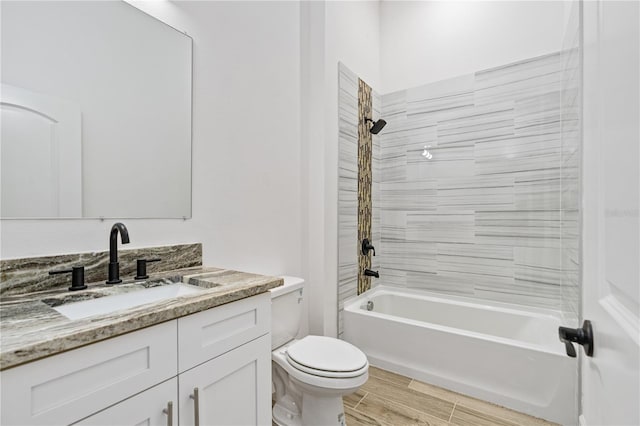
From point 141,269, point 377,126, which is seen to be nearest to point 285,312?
point 141,269

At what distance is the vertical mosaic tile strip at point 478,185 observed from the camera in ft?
7.59

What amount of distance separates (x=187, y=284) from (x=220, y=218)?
50cm

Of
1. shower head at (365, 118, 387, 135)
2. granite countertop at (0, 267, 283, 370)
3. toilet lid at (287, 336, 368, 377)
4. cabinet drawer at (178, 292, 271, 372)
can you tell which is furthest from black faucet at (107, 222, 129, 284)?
shower head at (365, 118, 387, 135)

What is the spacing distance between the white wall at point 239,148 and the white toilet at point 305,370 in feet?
1.11

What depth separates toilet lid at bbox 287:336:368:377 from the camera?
4.84ft

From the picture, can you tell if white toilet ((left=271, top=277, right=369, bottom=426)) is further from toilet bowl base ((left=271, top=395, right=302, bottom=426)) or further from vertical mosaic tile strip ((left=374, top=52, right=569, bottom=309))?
vertical mosaic tile strip ((left=374, top=52, right=569, bottom=309))

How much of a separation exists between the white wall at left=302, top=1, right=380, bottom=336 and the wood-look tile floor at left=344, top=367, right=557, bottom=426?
1.69 ft

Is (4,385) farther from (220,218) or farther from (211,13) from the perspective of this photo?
(211,13)

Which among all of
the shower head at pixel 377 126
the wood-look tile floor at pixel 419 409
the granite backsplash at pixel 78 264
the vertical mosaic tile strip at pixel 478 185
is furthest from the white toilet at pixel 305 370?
the shower head at pixel 377 126

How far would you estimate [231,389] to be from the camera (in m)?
1.06

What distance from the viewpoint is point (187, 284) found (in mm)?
1277

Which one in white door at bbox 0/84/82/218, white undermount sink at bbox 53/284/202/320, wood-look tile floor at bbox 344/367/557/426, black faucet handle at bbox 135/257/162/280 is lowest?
wood-look tile floor at bbox 344/367/557/426

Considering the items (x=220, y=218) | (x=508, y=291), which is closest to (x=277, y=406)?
(x=220, y=218)

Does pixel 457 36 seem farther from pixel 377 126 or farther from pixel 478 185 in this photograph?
pixel 478 185
